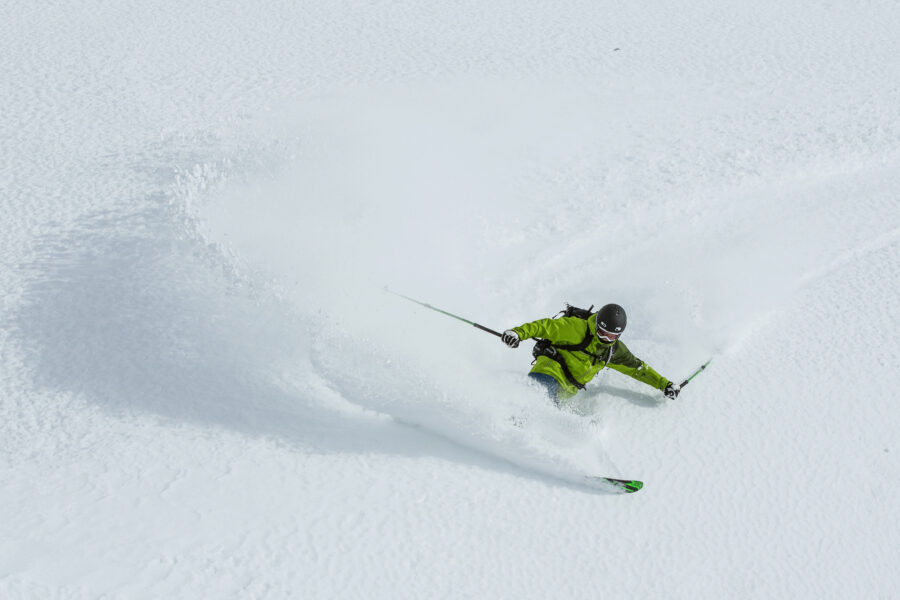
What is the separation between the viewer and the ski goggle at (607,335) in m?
6.27

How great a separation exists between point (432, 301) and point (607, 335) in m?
1.99

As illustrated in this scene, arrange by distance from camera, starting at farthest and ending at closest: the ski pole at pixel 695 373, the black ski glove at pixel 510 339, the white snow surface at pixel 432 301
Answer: the ski pole at pixel 695 373
the black ski glove at pixel 510 339
the white snow surface at pixel 432 301

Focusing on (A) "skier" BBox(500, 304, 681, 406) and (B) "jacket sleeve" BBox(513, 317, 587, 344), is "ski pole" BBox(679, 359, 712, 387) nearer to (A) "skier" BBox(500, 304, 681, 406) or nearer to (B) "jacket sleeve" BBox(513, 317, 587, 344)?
(A) "skier" BBox(500, 304, 681, 406)

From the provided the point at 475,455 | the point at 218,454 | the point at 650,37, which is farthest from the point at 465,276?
the point at 650,37

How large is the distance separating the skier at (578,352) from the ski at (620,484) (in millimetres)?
707

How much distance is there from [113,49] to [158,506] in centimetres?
903

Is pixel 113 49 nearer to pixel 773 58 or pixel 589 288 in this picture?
pixel 589 288

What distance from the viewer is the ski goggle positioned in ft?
20.6

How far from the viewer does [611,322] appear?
6238mm

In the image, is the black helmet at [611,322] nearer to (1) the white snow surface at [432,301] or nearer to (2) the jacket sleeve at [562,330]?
(2) the jacket sleeve at [562,330]

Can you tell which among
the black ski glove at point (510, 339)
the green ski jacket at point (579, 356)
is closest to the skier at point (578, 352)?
the green ski jacket at point (579, 356)

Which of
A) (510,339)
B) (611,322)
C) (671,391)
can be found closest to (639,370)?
(671,391)

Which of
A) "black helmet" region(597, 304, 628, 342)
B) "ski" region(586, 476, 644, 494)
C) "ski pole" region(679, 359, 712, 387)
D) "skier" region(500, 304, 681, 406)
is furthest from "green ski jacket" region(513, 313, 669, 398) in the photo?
"ski" region(586, 476, 644, 494)

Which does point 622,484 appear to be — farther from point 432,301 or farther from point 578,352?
point 432,301
